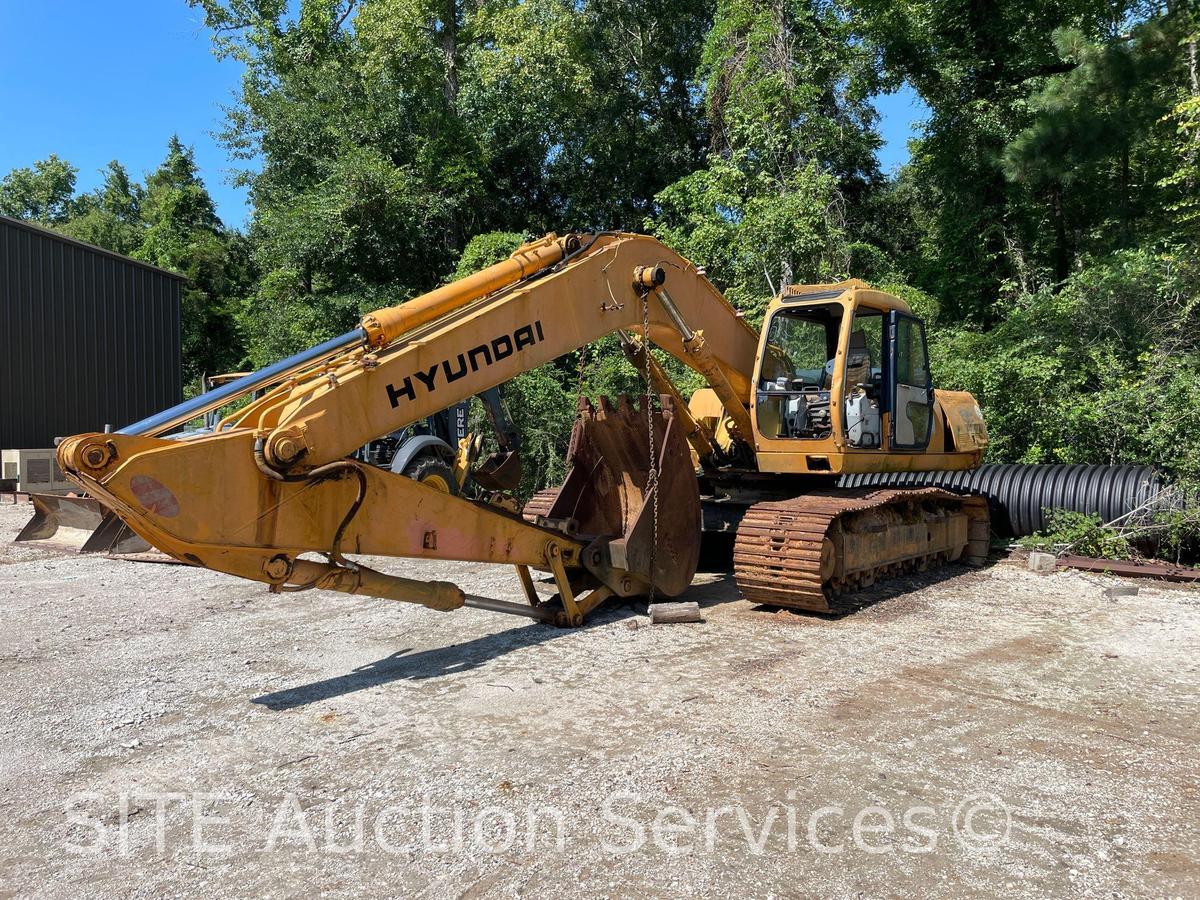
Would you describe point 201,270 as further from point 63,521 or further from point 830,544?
point 830,544

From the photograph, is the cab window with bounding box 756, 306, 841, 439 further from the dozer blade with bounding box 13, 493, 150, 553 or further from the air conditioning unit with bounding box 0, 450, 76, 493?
the air conditioning unit with bounding box 0, 450, 76, 493

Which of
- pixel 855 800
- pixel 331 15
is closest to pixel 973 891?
pixel 855 800

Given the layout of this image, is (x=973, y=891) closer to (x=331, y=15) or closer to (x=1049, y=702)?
(x=1049, y=702)

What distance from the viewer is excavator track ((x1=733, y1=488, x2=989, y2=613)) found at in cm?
676

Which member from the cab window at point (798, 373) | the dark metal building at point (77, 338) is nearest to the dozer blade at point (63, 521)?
the cab window at point (798, 373)

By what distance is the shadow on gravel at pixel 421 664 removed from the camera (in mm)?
5164

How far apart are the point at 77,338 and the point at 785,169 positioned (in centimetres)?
1558

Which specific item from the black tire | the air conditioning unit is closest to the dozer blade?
the black tire

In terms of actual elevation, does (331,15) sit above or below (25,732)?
above

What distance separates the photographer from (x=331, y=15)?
25031 mm

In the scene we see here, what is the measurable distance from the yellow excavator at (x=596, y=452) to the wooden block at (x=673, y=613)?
30 cm

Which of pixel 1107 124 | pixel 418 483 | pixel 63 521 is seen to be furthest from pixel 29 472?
pixel 1107 124

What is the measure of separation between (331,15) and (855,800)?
26978 millimetres

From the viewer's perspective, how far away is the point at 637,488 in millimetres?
7191
